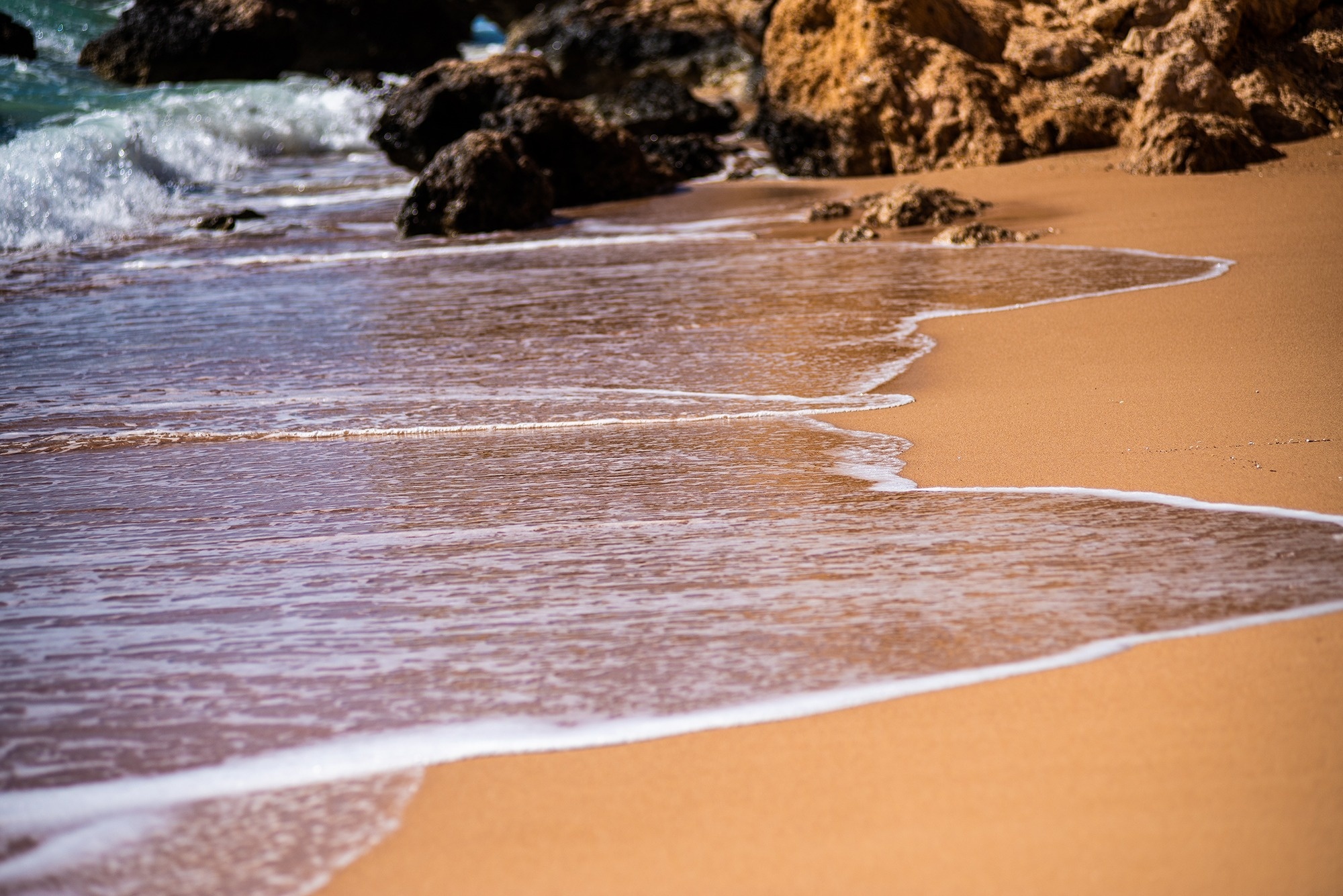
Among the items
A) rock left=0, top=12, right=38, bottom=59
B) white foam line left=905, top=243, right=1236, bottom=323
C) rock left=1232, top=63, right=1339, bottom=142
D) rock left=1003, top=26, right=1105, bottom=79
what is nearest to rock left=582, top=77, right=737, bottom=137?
rock left=1003, top=26, right=1105, bottom=79

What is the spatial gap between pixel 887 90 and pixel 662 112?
4656 mm

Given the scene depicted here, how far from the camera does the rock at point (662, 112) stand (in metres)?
13.9

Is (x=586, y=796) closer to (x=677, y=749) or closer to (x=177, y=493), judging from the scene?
(x=677, y=749)

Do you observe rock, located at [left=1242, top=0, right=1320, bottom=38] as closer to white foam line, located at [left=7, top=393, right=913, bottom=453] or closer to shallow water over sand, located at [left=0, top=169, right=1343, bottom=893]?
shallow water over sand, located at [left=0, top=169, right=1343, bottom=893]

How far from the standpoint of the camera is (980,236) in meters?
6.64

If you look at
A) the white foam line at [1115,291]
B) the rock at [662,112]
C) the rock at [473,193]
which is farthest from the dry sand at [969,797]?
the rock at [662,112]

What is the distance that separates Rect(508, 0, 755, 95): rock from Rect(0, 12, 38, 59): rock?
958cm

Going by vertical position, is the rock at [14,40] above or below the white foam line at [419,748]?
above

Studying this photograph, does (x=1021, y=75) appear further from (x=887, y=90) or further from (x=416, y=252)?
(x=416, y=252)

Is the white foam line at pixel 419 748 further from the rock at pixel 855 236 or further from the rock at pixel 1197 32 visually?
the rock at pixel 1197 32

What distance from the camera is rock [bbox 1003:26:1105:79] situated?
9906 mm

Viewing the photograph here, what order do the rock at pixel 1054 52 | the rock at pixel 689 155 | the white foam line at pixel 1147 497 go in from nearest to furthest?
the white foam line at pixel 1147 497
the rock at pixel 1054 52
the rock at pixel 689 155

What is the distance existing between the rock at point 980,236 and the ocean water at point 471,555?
87 centimetres

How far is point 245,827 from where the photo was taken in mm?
1639
